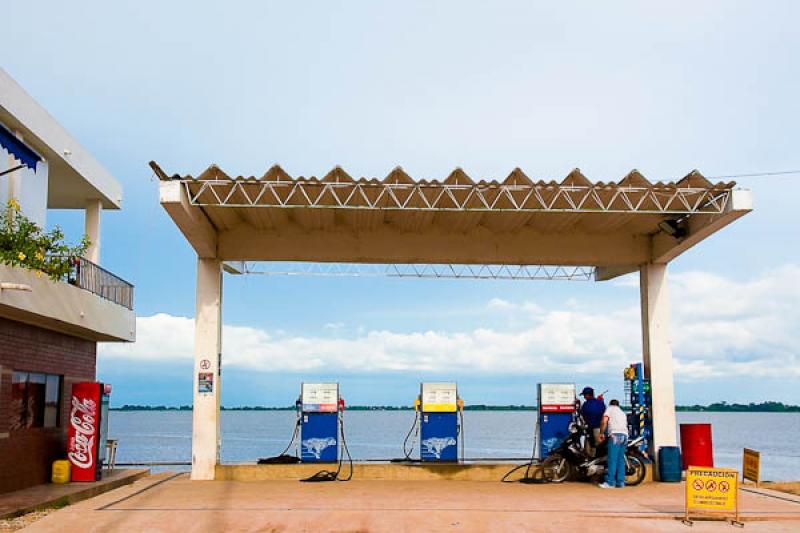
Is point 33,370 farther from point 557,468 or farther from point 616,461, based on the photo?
point 616,461

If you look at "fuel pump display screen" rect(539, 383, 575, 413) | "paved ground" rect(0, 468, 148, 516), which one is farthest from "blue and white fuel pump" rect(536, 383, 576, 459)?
"paved ground" rect(0, 468, 148, 516)

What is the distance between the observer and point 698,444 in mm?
15172

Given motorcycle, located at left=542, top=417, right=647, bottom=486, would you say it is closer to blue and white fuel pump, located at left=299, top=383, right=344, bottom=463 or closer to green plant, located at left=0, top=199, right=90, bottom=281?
blue and white fuel pump, located at left=299, top=383, right=344, bottom=463

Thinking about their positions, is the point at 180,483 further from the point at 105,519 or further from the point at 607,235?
the point at 607,235

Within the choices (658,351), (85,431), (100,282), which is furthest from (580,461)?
(100,282)

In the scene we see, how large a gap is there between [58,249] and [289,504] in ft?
17.9

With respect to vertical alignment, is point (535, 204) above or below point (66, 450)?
above

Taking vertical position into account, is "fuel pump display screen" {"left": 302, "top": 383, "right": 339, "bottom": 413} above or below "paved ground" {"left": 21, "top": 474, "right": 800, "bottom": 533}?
above

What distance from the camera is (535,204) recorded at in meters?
14.0

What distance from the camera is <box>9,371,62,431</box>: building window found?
14.7 metres

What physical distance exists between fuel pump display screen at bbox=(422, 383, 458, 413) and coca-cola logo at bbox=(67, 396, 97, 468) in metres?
5.80

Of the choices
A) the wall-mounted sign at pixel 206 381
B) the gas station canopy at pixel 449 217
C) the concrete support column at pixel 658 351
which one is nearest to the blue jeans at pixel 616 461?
the concrete support column at pixel 658 351

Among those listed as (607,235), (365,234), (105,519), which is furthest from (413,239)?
(105,519)

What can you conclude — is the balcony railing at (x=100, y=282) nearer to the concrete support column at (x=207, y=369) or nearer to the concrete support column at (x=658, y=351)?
the concrete support column at (x=207, y=369)
